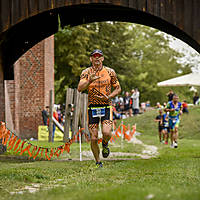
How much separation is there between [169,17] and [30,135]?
1532 centimetres

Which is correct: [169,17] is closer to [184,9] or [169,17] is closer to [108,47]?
[184,9]

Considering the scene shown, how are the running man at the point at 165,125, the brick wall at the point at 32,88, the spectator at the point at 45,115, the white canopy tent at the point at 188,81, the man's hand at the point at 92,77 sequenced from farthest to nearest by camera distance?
the white canopy tent at the point at 188,81, the brick wall at the point at 32,88, the spectator at the point at 45,115, the running man at the point at 165,125, the man's hand at the point at 92,77

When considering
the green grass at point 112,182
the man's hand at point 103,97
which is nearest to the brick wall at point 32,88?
the green grass at point 112,182

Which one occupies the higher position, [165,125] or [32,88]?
[32,88]

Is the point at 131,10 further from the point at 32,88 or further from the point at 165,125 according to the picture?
the point at 32,88

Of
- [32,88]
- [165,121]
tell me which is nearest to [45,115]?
[32,88]

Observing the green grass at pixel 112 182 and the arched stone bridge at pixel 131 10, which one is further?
the arched stone bridge at pixel 131 10

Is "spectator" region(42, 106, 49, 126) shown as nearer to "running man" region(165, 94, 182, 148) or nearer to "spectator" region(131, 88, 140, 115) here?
"running man" region(165, 94, 182, 148)

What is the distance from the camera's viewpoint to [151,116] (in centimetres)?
3425

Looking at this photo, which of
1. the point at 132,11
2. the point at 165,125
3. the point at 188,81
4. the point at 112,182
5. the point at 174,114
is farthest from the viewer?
the point at 188,81

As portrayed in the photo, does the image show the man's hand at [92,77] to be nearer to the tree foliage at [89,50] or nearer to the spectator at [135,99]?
the tree foliage at [89,50]

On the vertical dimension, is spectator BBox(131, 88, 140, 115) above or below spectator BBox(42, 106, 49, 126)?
above

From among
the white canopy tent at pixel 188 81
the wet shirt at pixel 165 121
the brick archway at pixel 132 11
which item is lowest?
the wet shirt at pixel 165 121

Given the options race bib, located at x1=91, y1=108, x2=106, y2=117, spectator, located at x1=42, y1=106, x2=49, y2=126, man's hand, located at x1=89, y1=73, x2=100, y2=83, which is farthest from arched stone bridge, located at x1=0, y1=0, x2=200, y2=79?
spectator, located at x1=42, y1=106, x2=49, y2=126
